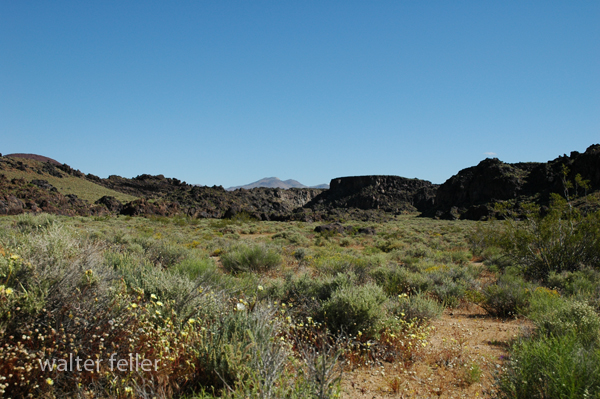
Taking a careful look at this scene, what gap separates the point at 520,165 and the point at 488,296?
77.1 meters

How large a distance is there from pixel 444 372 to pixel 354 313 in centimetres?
109

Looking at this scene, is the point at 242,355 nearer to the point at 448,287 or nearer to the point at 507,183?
the point at 448,287

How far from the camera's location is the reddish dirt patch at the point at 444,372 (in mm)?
2979

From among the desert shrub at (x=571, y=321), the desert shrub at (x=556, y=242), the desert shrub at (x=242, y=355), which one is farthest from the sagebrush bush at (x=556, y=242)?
the desert shrub at (x=242, y=355)

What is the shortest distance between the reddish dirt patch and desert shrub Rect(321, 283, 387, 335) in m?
0.50

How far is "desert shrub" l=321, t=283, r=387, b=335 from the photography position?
3.90 metres

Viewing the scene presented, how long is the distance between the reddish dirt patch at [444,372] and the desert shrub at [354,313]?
0.50m

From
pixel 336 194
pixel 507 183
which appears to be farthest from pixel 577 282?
pixel 336 194

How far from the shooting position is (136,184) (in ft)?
275

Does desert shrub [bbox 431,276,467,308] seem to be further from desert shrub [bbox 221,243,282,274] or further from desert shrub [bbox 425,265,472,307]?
desert shrub [bbox 221,243,282,274]

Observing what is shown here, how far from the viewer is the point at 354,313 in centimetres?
393

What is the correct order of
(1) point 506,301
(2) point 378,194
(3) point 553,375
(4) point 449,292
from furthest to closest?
1. (2) point 378,194
2. (4) point 449,292
3. (1) point 506,301
4. (3) point 553,375

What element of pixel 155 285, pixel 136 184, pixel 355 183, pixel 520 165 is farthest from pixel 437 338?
pixel 355 183

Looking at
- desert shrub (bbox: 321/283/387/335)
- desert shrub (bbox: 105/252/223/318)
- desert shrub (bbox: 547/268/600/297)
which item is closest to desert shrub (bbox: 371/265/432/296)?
desert shrub (bbox: 321/283/387/335)
